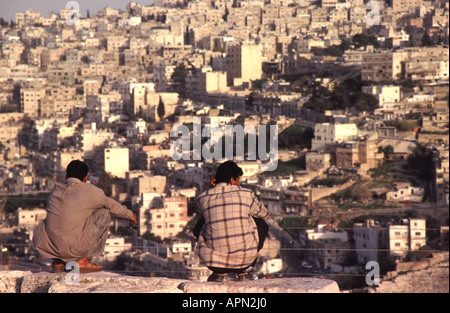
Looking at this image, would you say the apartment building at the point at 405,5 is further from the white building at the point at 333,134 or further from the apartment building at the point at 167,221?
the apartment building at the point at 167,221

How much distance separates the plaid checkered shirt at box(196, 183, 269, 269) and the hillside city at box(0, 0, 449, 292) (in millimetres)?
3817

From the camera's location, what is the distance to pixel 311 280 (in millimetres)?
3420

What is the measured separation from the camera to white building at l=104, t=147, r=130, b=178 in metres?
23.7

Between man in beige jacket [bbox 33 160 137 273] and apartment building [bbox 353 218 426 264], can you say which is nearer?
man in beige jacket [bbox 33 160 137 273]

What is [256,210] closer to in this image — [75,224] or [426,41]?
[75,224]

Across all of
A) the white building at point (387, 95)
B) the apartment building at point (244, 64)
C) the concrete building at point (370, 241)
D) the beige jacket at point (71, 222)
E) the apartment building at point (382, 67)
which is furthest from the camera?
the apartment building at point (244, 64)

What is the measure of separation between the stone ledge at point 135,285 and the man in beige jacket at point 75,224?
86 mm

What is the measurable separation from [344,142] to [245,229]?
18.4 meters

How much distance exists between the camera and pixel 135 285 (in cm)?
351

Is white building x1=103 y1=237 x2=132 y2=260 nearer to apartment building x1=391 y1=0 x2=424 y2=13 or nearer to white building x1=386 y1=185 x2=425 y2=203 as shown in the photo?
white building x1=386 y1=185 x2=425 y2=203

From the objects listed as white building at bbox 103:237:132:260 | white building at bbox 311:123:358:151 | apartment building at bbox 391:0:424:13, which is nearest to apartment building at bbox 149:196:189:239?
white building at bbox 103:237:132:260

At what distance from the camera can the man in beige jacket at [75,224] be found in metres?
3.76

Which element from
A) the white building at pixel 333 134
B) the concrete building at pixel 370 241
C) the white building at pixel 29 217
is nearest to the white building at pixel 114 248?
the white building at pixel 29 217

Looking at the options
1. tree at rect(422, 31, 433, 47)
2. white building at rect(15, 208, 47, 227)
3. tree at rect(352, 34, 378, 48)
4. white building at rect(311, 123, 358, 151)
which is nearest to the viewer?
white building at rect(15, 208, 47, 227)
